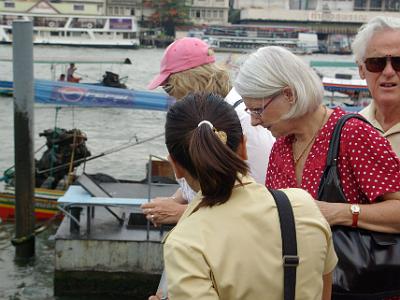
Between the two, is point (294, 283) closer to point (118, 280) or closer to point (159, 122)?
point (118, 280)

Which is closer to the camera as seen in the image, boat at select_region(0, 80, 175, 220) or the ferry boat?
boat at select_region(0, 80, 175, 220)

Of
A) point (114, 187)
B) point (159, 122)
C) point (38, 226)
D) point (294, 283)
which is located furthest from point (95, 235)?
point (159, 122)

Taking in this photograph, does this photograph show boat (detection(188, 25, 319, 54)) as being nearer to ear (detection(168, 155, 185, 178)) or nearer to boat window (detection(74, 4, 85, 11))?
boat window (detection(74, 4, 85, 11))

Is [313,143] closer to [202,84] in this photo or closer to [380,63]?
[380,63]

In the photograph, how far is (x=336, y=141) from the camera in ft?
5.85

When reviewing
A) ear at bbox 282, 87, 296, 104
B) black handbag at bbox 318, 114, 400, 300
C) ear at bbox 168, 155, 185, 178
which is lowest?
black handbag at bbox 318, 114, 400, 300

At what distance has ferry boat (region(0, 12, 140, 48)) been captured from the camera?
60.0m

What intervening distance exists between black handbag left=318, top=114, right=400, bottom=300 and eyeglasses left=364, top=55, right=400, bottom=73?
54cm

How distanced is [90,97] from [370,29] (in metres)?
8.17

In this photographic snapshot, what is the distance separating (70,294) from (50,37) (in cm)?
5545

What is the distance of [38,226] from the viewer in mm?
9625

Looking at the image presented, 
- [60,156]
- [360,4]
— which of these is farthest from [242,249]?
[360,4]

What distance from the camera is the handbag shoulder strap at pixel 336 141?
1766 mm

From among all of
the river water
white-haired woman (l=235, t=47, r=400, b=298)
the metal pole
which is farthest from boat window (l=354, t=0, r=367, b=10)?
white-haired woman (l=235, t=47, r=400, b=298)
